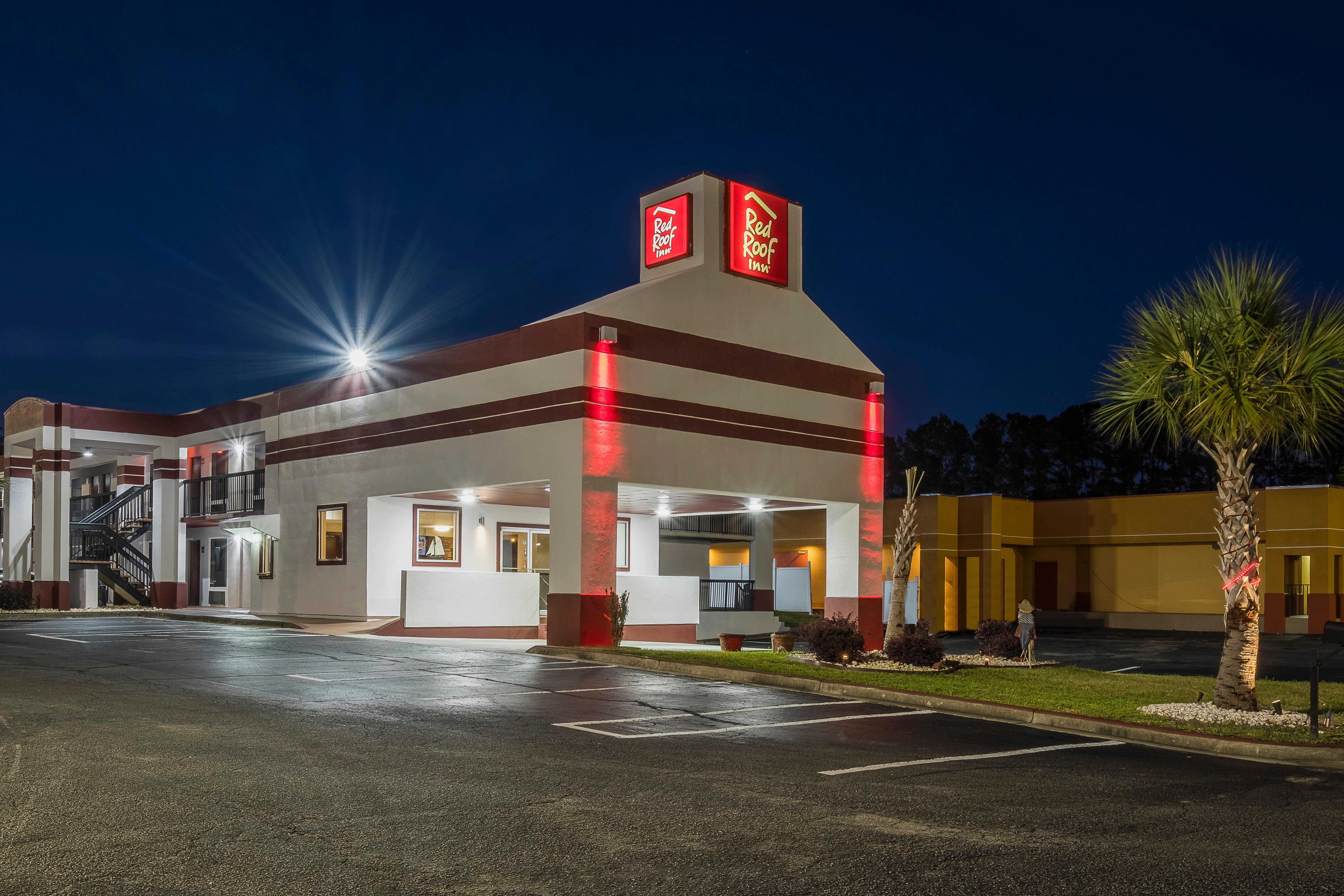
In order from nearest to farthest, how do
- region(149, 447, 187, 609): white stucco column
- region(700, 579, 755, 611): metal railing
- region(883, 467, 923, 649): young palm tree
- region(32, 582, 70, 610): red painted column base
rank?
region(883, 467, 923, 649): young palm tree, region(700, 579, 755, 611): metal railing, region(32, 582, 70, 610): red painted column base, region(149, 447, 187, 609): white stucco column

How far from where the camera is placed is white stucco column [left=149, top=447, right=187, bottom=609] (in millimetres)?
39188

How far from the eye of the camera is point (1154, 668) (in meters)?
24.9

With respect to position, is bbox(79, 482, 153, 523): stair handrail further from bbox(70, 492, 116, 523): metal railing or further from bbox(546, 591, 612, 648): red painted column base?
bbox(546, 591, 612, 648): red painted column base

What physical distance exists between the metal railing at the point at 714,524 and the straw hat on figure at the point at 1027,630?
16.5m

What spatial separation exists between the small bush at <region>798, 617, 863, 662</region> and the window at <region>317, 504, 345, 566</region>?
1482 cm

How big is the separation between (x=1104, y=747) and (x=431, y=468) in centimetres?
1885

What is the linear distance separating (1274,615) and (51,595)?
4267 cm

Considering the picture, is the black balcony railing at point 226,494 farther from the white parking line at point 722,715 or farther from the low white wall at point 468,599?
the white parking line at point 722,715

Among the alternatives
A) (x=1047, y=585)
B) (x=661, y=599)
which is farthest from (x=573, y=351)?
(x=1047, y=585)

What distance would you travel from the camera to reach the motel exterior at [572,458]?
957 inches

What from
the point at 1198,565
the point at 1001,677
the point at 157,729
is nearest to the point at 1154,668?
the point at 1001,677

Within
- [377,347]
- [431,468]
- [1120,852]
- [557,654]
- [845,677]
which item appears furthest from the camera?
[377,347]

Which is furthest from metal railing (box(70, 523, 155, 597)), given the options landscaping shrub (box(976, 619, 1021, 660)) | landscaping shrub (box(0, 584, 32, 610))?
landscaping shrub (box(976, 619, 1021, 660))

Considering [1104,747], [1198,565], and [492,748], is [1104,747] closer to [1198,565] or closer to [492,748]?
[492,748]
